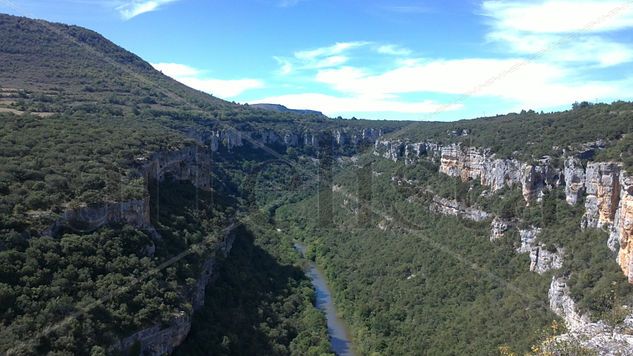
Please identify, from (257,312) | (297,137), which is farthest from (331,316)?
(297,137)

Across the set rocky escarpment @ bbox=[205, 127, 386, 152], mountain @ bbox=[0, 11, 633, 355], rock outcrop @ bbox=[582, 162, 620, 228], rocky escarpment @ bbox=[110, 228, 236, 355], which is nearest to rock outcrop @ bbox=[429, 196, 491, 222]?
mountain @ bbox=[0, 11, 633, 355]

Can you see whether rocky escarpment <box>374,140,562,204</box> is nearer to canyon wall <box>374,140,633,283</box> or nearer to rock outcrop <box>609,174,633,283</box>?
canyon wall <box>374,140,633,283</box>

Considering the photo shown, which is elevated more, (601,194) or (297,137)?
(297,137)

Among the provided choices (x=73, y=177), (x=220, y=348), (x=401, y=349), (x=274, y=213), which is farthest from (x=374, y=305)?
(x=274, y=213)

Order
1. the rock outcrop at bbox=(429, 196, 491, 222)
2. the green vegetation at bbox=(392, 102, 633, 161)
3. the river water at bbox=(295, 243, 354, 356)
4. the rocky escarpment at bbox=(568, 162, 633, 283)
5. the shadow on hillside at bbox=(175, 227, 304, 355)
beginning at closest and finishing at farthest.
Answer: the rocky escarpment at bbox=(568, 162, 633, 283) < the shadow on hillside at bbox=(175, 227, 304, 355) < the green vegetation at bbox=(392, 102, 633, 161) < the river water at bbox=(295, 243, 354, 356) < the rock outcrop at bbox=(429, 196, 491, 222)

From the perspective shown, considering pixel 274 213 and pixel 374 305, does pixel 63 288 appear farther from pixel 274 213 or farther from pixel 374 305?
pixel 274 213

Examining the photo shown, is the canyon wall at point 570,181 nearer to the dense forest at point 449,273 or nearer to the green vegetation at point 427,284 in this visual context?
the dense forest at point 449,273

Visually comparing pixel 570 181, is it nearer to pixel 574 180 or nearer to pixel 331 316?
pixel 574 180
